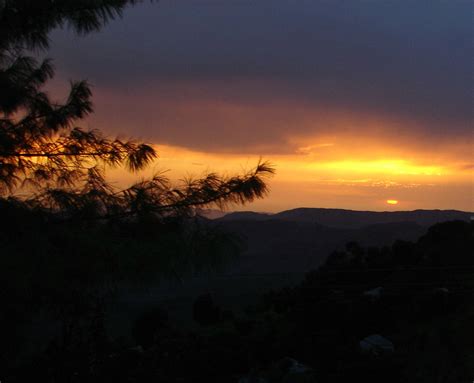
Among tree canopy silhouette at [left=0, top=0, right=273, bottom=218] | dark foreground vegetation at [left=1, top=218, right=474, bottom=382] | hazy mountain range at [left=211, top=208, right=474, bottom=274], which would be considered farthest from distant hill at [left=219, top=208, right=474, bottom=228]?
tree canopy silhouette at [left=0, top=0, right=273, bottom=218]

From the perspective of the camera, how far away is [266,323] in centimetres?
1360

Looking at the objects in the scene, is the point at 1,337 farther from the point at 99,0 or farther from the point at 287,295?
the point at 287,295

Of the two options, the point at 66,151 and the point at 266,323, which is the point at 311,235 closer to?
the point at 266,323

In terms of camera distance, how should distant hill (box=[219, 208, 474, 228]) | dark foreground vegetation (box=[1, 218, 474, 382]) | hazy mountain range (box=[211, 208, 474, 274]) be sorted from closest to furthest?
1. dark foreground vegetation (box=[1, 218, 474, 382])
2. hazy mountain range (box=[211, 208, 474, 274])
3. distant hill (box=[219, 208, 474, 228])

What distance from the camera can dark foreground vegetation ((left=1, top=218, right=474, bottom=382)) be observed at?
591 centimetres

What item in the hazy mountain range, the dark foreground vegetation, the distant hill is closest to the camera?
the dark foreground vegetation

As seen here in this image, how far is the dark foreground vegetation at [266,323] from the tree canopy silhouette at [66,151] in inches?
12.6

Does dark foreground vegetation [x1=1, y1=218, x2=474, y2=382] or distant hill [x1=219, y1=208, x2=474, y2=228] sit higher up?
distant hill [x1=219, y1=208, x2=474, y2=228]

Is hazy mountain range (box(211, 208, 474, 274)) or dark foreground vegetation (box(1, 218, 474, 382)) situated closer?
dark foreground vegetation (box(1, 218, 474, 382))

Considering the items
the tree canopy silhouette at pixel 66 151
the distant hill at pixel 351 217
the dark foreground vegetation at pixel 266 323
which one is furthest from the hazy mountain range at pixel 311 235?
the tree canopy silhouette at pixel 66 151

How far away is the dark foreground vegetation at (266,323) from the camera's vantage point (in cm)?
591

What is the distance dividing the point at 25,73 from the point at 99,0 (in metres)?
1.39

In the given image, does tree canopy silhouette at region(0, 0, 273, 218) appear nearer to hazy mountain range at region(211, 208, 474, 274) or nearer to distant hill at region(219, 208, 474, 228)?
hazy mountain range at region(211, 208, 474, 274)

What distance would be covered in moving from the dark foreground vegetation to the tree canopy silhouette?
32cm
